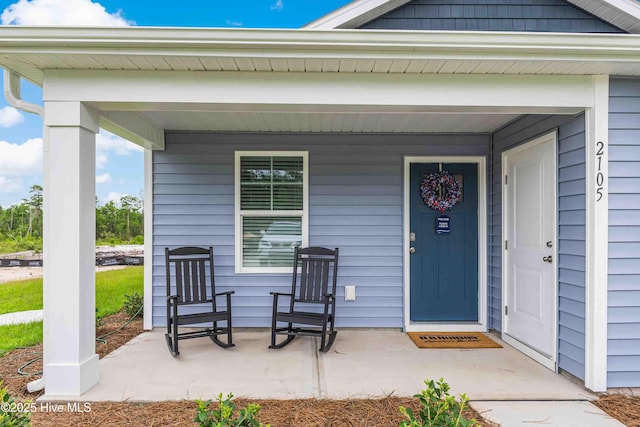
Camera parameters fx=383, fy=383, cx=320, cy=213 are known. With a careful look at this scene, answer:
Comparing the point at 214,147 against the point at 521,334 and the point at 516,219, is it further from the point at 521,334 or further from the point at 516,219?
the point at 521,334

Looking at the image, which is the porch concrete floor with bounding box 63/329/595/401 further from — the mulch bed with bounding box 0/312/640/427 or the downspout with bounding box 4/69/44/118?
the downspout with bounding box 4/69/44/118

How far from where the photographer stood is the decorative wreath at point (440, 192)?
4.23 m

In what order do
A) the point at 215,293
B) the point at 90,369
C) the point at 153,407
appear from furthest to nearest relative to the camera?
the point at 215,293
the point at 90,369
the point at 153,407

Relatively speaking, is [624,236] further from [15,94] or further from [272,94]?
[15,94]

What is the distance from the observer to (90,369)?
8.97 ft

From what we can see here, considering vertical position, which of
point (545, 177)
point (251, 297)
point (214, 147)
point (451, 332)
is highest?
point (214, 147)

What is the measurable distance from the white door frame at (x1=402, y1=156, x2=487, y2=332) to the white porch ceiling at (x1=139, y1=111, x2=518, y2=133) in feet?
1.04

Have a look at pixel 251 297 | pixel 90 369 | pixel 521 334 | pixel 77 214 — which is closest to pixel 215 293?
pixel 251 297

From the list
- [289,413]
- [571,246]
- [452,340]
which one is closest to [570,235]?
[571,246]

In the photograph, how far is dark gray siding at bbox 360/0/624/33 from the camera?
13.2ft

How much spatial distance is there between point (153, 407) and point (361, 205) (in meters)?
2.72

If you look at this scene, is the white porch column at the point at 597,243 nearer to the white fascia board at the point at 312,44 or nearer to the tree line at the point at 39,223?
the white fascia board at the point at 312,44

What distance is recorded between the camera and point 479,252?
430cm

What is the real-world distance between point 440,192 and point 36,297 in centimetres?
596
